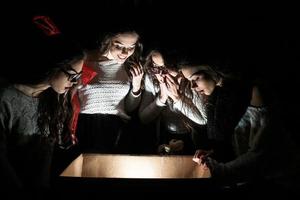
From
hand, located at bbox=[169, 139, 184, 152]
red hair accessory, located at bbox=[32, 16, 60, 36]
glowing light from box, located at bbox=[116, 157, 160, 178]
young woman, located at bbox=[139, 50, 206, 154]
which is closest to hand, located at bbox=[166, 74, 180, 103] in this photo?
young woman, located at bbox=[139, 50, 206, 154]

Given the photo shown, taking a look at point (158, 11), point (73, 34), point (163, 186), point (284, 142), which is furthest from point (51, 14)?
point (284, 142)

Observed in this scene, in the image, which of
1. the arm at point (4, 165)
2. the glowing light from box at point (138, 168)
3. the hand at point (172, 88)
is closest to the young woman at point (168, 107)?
the hand at point (172, 88)

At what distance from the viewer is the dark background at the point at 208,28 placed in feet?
6.57

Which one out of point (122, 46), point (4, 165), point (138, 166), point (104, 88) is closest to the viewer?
point (4, 165)

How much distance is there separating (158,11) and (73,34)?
1.82ft

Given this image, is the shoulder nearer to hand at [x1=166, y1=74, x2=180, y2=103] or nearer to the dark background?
the dark background

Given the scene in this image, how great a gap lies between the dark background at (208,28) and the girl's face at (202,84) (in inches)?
3.5

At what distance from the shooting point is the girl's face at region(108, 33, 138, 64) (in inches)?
76.0

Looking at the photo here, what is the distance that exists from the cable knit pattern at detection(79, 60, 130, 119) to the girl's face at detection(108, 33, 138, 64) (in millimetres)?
61

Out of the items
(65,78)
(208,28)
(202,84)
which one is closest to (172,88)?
(202,84)

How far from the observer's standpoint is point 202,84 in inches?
78.2

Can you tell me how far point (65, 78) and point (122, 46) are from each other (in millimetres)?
343

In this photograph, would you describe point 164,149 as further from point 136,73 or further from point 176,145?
point 136,73

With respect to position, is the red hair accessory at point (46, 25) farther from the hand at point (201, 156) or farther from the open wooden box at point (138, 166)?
the hand at point (201, 156)
